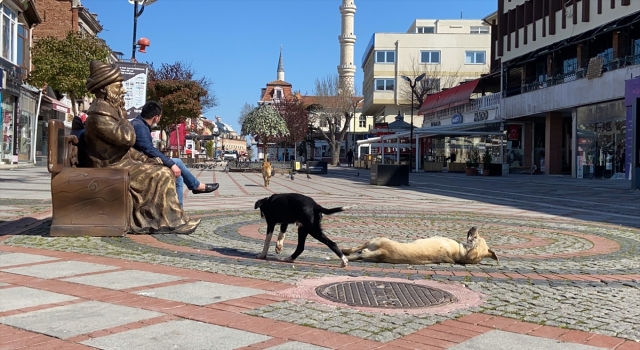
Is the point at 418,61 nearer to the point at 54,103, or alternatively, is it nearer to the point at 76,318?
the point at 54,103

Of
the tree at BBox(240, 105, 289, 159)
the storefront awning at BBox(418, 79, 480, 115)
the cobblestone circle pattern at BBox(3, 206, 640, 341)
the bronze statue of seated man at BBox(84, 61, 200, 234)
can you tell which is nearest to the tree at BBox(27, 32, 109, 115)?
the tree at BBox(240, 105, 289, 159)

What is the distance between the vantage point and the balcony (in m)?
29.0

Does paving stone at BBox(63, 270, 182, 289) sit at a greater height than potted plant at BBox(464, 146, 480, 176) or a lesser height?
lesser

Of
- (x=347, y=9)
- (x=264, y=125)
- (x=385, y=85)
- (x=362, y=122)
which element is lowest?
(x=264, y=125)

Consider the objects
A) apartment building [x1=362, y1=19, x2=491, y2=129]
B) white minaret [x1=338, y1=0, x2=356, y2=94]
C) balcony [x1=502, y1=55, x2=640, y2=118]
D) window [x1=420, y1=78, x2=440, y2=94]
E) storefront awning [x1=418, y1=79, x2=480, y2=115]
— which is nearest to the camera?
balcony [x1=502, y1=55, x2=640, y2=118]

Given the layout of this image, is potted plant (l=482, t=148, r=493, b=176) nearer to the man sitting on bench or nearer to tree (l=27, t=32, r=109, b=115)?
tree (l=27, t=32, r=109, b=115)

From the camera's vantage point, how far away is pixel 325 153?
94.8 m

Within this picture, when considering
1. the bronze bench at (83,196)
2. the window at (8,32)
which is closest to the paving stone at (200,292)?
the bronze bench at (83,196)

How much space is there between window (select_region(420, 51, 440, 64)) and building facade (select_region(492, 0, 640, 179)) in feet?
89.6

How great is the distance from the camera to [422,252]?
258 inches

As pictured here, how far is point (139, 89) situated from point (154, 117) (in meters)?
6.96

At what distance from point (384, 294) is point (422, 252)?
5.41ft

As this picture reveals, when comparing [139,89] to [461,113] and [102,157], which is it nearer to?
[102,157]

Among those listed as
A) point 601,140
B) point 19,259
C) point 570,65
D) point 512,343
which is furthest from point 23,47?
point 512,343
